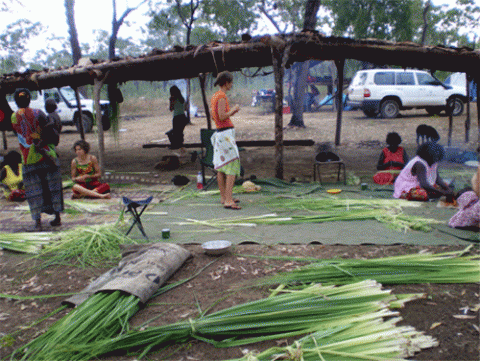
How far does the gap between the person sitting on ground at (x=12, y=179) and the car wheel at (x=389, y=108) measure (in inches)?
505

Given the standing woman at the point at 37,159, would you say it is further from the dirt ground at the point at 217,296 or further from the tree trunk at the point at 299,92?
the tree trunk at the point at 299,92

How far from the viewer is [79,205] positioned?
5422mm

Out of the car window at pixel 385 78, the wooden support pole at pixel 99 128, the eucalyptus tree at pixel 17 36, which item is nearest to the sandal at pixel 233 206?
the wooden support pole at pixel 99 128

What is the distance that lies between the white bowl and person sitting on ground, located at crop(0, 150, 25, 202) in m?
4.16

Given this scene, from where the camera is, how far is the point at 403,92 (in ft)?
49.0

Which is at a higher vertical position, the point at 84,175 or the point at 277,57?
the point at 277,57

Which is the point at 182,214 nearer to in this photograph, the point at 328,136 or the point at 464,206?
the point at 464,206

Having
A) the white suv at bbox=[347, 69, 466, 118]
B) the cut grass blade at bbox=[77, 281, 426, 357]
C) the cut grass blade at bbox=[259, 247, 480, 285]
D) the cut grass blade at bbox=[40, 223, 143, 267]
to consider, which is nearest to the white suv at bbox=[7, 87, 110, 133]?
the white suv at bbox=[347, 69, 466, 118]

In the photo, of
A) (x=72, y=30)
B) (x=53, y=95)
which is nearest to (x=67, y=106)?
→ (x=53, y=95)

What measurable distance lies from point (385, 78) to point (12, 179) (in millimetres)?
12946

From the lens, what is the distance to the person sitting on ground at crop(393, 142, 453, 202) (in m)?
4.74

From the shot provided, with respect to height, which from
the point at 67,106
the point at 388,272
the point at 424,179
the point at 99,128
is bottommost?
the point at 388,272

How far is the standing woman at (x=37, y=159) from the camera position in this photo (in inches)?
174

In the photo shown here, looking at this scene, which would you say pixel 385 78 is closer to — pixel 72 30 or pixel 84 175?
pixel 84 175
